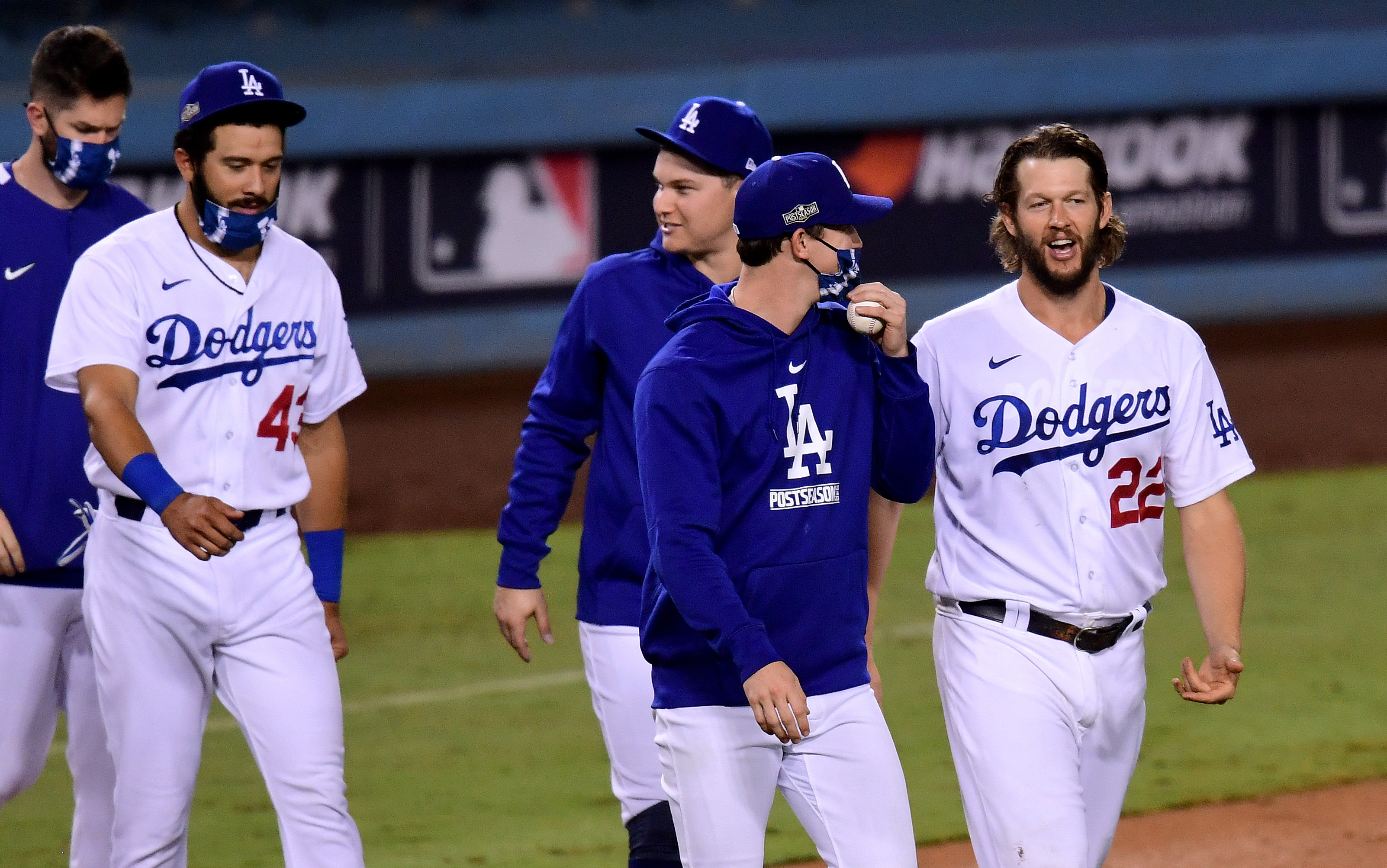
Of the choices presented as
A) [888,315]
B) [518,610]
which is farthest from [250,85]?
[888,315]

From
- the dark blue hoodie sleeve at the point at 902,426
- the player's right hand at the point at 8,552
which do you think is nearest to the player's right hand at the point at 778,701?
the dark blue hoodie sleeve at the point at 902,426

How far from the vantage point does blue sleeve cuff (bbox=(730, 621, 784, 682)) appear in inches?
121

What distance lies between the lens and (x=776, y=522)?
130 inches

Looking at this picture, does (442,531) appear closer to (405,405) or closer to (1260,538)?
(405,405)

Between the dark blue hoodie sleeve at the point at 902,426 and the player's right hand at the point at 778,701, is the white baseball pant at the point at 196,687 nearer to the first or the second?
the player's right hand at the point at 778,701

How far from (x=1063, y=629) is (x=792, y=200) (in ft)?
3.66

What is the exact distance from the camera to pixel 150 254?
12.6 feet

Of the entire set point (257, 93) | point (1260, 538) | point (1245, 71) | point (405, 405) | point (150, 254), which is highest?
point (1245, 71)

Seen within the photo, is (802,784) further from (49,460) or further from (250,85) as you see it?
(49,460)

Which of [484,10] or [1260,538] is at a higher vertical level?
[484,10]

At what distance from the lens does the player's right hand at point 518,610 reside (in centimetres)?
437

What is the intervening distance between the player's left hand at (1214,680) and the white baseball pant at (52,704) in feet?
8.21

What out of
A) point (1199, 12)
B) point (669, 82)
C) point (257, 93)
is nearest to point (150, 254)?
point (257, 93)

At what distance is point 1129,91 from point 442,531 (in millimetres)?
5461
